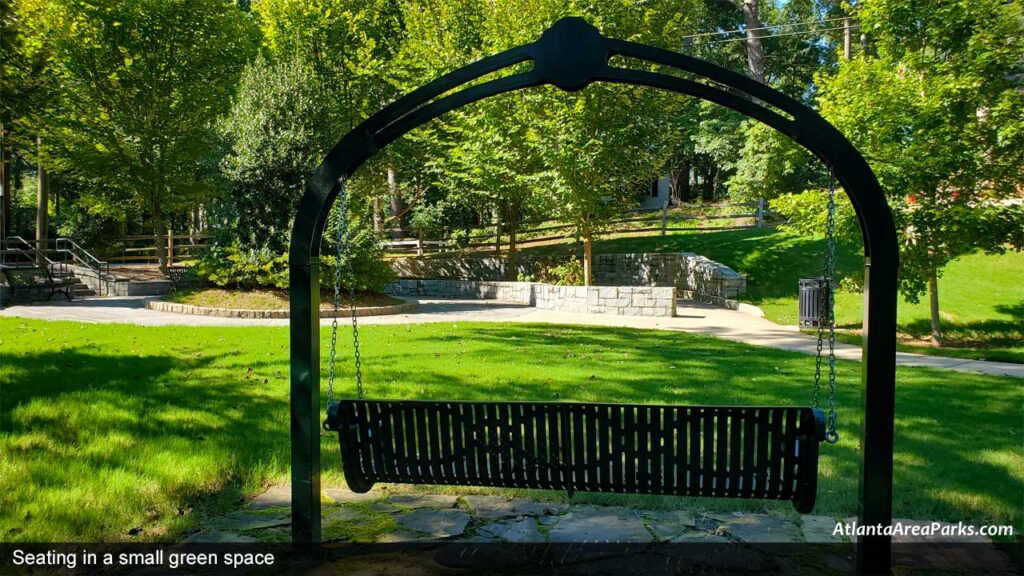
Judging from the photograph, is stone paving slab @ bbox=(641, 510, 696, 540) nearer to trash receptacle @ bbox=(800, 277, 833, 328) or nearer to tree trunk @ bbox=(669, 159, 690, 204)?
trash receptacle @ bbox=(800, 277, 833, 328)

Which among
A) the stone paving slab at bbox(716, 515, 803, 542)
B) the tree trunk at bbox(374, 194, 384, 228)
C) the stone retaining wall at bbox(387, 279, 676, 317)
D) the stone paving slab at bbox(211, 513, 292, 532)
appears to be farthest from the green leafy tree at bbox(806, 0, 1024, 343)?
the tree trunk at bbox(374, 194, 384, 228)

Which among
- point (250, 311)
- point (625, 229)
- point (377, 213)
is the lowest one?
point (250, 311)

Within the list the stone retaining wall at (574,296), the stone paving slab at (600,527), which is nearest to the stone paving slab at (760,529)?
the stone paving slab at (600,527)

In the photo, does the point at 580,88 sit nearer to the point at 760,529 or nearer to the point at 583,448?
the point at 583,448

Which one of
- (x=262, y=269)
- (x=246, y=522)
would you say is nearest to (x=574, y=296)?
(x=262, y=269)

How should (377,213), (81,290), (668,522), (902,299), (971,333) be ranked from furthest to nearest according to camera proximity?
(377,213) → (81,290) → (902,299) → (971,333) → (668,522)

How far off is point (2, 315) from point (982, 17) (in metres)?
18.2

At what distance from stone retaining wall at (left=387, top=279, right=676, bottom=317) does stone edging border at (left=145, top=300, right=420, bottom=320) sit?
3.70 meters

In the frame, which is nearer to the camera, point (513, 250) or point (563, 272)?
point (563, 272)

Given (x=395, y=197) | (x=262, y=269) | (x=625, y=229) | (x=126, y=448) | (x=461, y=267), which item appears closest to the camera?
(x=126, y=448)

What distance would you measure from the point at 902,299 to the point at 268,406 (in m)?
15.1

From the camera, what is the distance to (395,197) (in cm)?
3089

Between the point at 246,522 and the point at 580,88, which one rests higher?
the point at 580,88

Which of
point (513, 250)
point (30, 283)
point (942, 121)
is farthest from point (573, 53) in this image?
point (513, 250)
